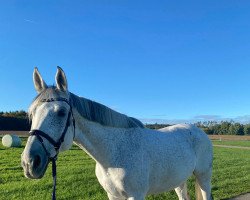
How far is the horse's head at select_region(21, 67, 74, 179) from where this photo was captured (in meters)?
3.24

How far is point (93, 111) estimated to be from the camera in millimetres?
4004

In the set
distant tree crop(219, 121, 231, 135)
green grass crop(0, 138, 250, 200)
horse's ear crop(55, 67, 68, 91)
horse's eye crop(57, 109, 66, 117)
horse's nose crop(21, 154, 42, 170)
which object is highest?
distant tree crop(219, 121, 231, 135)

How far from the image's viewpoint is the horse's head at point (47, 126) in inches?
127

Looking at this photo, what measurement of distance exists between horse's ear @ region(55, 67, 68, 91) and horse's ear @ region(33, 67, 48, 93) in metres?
0.17

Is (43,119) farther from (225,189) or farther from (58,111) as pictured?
(225,189)

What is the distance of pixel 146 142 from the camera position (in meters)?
4.38

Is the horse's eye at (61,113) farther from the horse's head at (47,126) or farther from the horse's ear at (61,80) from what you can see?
the horse's ear at (61,80)

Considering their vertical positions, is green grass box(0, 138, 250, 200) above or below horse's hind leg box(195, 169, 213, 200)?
below

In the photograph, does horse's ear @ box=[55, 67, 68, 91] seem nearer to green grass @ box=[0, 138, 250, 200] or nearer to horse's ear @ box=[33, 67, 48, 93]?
horse's ear @ box=[33, 67, 48, 93]

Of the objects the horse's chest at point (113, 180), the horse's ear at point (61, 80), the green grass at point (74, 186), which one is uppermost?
the horse's ear at point (61, 80)

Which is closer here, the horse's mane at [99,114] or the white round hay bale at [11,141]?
the horse's mane at [99,114]

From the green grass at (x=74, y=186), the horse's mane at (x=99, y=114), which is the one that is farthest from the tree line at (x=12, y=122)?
the horse's mane at (x=99, y=114)

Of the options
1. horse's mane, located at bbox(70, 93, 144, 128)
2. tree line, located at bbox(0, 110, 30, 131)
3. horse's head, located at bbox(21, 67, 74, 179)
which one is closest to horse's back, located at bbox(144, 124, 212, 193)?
horse's mane, located at bbox(70, 93, 144, 128)

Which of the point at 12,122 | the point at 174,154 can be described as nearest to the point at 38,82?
the point at 174,154
